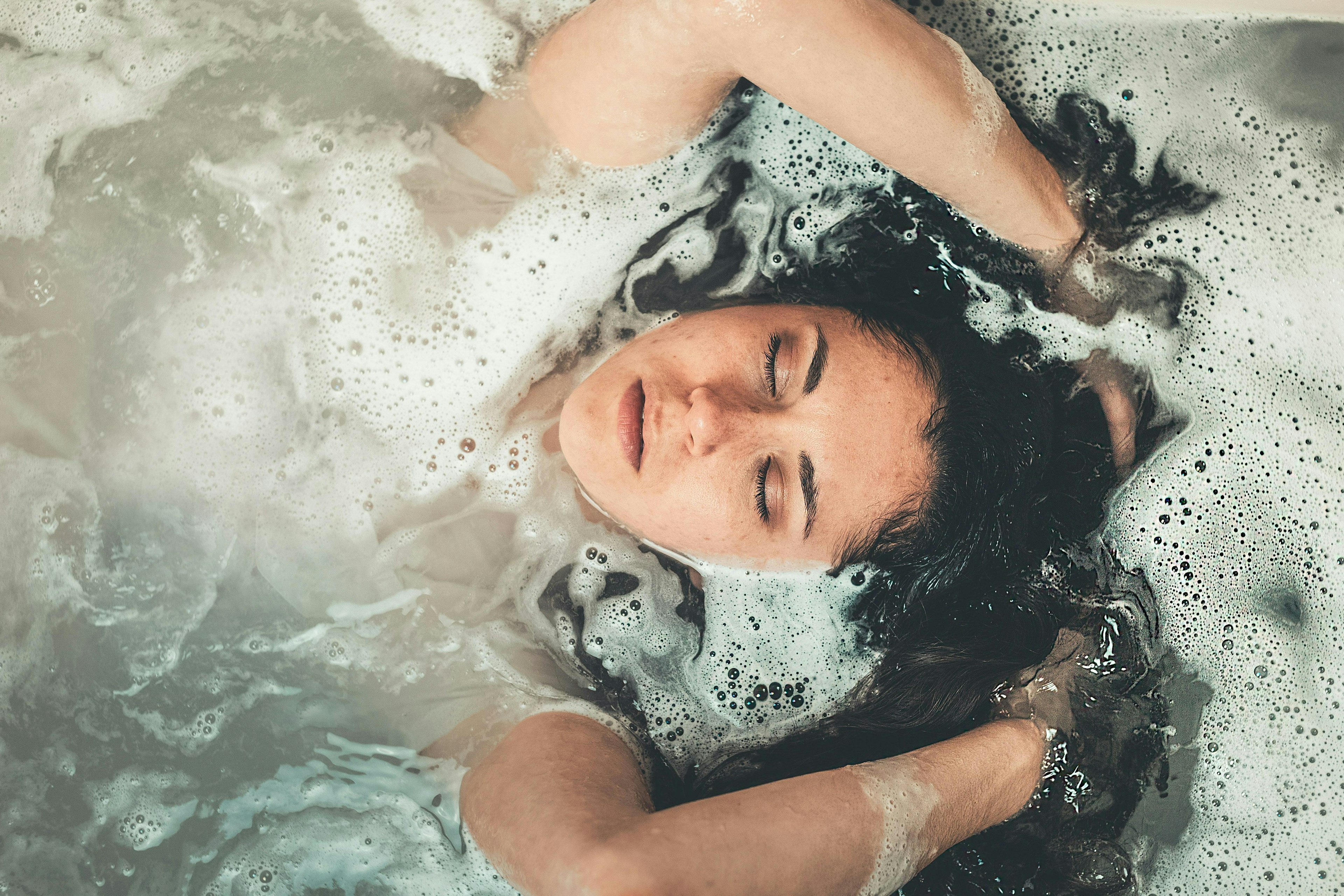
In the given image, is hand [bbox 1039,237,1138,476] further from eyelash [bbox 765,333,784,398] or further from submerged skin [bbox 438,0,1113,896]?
eyelash [bbox 765,333,784,398]

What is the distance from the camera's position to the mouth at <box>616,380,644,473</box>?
1.13m

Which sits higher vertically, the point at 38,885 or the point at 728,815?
the point at 728,815

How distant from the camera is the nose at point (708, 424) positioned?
3.39 feet

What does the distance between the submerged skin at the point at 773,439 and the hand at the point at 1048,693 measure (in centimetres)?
9

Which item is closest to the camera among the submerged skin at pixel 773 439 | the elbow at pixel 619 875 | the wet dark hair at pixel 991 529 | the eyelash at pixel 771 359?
the elbow at pixel 619 875

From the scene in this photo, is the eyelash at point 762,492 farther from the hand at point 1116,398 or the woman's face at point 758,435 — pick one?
the hand at point 1116,398

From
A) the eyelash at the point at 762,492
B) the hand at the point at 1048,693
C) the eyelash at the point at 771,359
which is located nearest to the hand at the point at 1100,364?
the hand at the point at 1048,693

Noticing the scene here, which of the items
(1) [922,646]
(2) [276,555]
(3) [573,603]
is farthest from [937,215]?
(2) [276,555]

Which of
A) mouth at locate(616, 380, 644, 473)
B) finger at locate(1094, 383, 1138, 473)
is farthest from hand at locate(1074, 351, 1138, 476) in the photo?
mouth at locate(616, 380, 644, 473)

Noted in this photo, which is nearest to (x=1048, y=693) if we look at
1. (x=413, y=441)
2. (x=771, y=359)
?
(x=771, y=359)

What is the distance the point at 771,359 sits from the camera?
3.69 feet

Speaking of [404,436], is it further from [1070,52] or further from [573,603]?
[1070,52]

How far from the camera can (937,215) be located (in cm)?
146

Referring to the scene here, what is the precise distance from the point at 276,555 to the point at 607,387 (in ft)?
2.33
